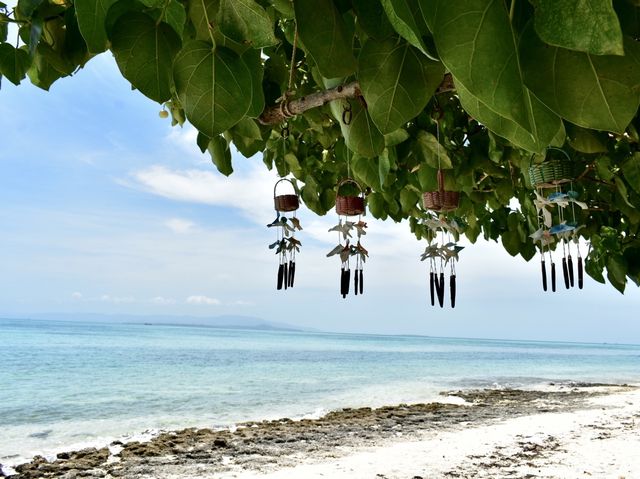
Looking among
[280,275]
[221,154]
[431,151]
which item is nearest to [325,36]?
[221,154]

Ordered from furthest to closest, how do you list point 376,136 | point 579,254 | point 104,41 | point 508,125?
point 579,254
point 376,136
point 104,41
point 508,125

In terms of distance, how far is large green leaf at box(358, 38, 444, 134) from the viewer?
55 cm

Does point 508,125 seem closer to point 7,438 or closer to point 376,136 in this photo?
point 376,136

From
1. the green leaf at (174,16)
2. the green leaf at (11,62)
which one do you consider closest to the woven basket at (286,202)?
the green leaf at (11,62)

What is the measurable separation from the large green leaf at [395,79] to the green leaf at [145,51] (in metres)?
0.20

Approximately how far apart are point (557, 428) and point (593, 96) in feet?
30.9

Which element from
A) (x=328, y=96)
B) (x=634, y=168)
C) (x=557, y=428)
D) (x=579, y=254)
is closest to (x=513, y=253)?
(x=579, y=254)

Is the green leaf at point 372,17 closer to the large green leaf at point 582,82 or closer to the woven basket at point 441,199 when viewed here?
the large green leaf at point 582,82

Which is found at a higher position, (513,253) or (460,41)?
(513,253)

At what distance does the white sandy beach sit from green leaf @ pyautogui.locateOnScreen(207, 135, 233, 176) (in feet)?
16.6

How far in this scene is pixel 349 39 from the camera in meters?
0.57

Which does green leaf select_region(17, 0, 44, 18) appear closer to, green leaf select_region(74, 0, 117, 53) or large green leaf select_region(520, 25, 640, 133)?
green leaf select_region(74, 0, 117, 53)

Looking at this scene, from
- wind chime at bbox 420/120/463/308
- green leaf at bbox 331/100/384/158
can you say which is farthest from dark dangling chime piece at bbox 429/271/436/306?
green leaf at bbox 331/100/384/158

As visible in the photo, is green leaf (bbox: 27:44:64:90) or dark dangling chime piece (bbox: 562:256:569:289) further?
dark dangling chime piece (bbox: 562:256:569:289)
